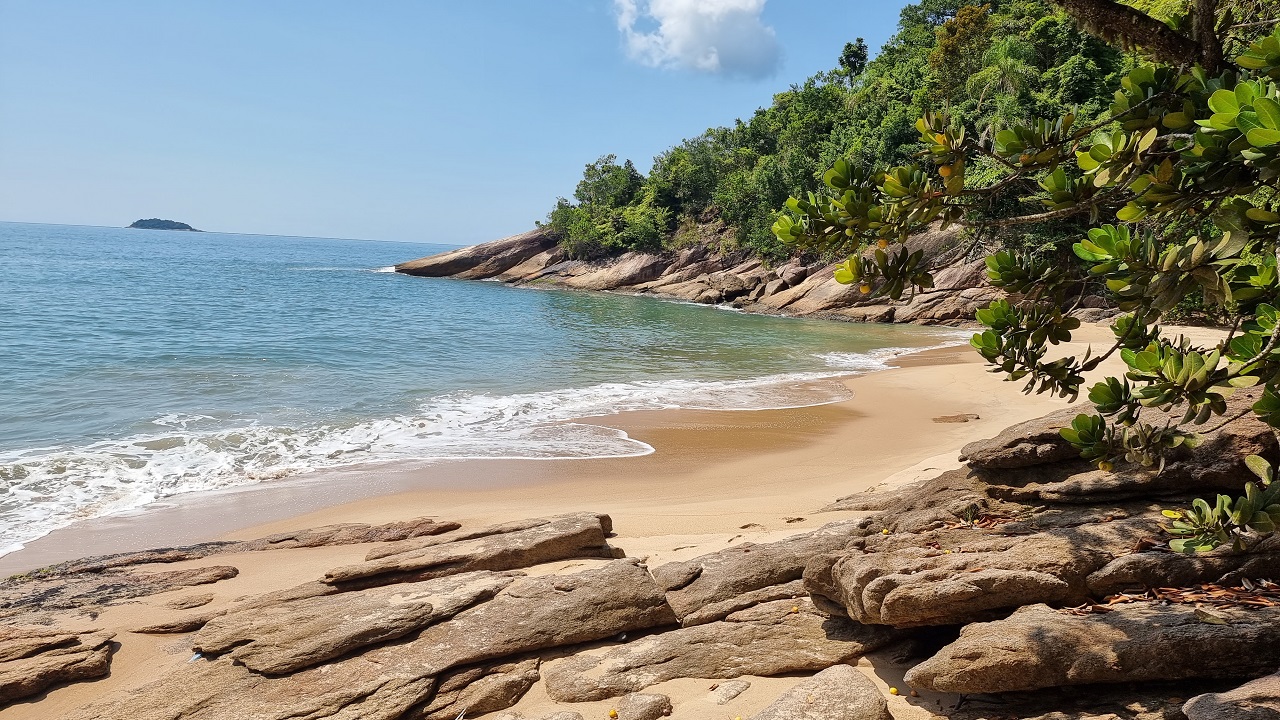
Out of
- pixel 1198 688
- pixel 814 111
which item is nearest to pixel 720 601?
pixel 1198 688

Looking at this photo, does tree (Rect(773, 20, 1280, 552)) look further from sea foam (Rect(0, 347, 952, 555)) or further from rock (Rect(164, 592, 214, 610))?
sea foam (Rect(0, 347, 952, 555))

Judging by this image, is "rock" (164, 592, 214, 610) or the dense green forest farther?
the dense green forest

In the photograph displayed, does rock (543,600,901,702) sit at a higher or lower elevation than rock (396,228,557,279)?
lower

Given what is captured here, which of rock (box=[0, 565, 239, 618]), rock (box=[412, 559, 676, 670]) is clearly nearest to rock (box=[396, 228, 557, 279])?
rock (box=[0, 565, 239, 618])

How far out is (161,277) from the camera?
48.8 m

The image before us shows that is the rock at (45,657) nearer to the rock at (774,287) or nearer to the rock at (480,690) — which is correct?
the rock at (480,690)

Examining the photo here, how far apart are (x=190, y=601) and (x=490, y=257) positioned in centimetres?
5688

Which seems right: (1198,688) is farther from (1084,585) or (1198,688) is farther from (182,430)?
(182,430)

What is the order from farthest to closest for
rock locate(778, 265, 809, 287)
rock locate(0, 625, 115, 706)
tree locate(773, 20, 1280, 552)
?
1. rock locate(778, 265, 809, 287)
2. rock locate(0, 625, 115, 706)
3. tree locate(773, 20, 1280, 552)

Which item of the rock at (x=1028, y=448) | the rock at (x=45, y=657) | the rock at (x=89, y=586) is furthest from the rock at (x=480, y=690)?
the rock at (x=89, y=586)

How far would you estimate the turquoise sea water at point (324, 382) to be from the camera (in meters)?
10.2

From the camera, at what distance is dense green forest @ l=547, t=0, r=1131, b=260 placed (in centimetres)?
3092

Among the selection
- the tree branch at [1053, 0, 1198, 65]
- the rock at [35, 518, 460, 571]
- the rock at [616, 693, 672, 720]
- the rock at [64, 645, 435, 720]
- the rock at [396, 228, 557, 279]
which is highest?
the rock at [396, 228, 557, 279]

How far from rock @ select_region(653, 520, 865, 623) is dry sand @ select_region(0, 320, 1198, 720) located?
71 centimetres
